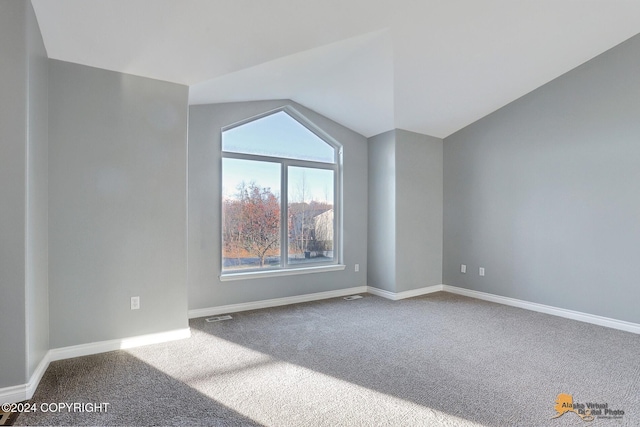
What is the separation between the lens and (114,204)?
9.12 ft

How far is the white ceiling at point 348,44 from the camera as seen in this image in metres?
2.34

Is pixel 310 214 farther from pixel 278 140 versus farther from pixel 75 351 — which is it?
pixel 75 351

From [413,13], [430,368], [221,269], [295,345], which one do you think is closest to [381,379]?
[430,368]

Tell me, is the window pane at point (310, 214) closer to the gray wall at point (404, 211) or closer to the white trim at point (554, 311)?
the gray wall at point (404, 211)

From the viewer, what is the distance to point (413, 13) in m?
2.67

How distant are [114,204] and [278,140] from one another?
7.25 ft

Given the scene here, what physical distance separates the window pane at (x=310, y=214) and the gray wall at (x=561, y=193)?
1923 mm

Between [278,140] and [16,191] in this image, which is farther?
[278,140]

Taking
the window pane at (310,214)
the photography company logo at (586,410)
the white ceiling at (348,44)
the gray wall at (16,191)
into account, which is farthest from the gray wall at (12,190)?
the photography company logo at (586,410)

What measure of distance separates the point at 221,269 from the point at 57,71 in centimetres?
237

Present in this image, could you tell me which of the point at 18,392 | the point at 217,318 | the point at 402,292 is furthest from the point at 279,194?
the point at 18,392

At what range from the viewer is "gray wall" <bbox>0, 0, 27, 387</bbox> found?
200cm

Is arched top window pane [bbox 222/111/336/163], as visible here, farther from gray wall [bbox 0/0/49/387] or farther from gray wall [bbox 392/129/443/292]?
gray wall [bbox 0/0/49/387]

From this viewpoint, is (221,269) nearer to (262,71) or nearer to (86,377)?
(86,377)
